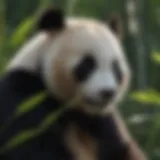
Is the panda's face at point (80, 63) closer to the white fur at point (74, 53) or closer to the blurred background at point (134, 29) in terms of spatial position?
the white fur at point (74, 53)

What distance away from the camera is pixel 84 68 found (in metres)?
2.51

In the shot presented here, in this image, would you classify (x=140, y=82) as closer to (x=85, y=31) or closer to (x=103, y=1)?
(x=103, y=1)

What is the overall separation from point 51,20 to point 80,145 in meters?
0.42

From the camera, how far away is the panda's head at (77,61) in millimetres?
2484

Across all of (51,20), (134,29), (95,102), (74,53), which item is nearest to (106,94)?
(95,102)

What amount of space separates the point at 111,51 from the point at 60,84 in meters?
0.20

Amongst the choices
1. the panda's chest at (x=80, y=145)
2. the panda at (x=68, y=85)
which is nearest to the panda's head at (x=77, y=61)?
the panda at (x=68, y=85)

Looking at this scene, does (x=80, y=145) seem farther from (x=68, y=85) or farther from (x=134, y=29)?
(x=134, y=29)

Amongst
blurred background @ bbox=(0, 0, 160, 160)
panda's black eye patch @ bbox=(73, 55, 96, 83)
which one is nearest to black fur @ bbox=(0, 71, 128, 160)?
panda's black eye patch @ bbox=(73, 55, 96, 83)

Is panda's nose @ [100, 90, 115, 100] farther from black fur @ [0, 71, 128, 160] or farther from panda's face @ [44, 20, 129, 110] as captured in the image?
black fur @ [0, 71, 128, 160]

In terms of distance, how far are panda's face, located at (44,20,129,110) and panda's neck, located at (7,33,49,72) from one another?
0.04 metres

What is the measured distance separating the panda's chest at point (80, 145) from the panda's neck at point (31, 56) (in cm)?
24

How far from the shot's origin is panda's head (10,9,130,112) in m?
2.48

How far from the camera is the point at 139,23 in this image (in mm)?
2994
